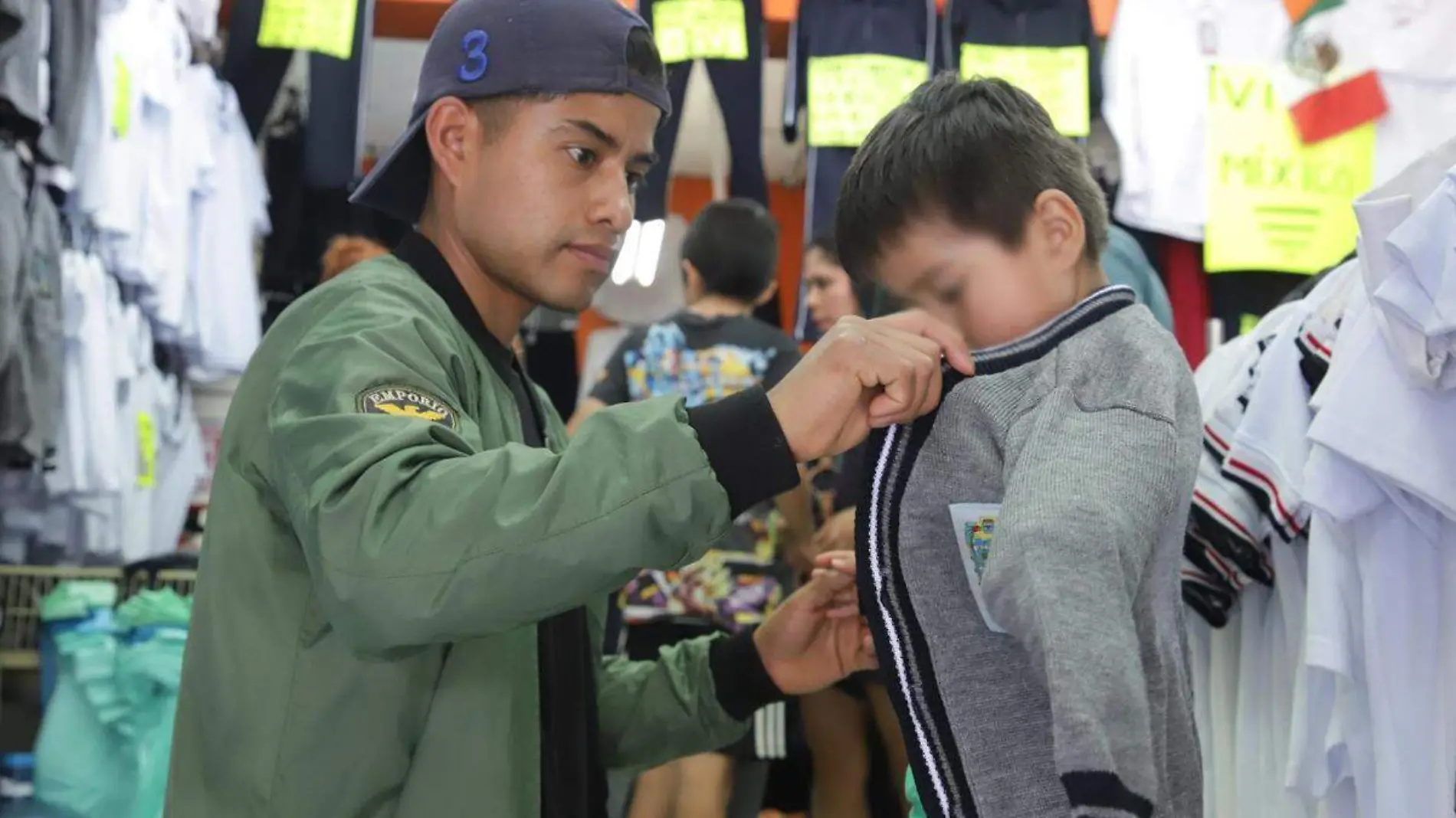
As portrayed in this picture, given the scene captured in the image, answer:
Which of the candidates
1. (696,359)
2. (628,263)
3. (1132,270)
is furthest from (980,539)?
(628,263)

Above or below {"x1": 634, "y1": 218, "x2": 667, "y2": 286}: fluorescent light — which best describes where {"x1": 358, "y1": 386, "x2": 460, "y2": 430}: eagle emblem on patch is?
below

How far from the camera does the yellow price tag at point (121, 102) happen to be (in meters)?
3.82

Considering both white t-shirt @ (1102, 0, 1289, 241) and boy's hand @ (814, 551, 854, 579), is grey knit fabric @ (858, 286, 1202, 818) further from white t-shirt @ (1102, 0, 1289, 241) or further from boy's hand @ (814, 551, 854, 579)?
white t-shirt @ (1102, 0, 1289, 241)

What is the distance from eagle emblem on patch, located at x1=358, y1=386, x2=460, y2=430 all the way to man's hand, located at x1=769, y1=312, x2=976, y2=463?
0.29 m

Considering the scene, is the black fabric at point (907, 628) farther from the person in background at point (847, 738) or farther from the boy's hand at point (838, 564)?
the person in background at point (847, 738)

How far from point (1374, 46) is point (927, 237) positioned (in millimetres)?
3193

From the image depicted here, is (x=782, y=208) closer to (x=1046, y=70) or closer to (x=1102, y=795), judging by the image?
(x=1046, y=70)

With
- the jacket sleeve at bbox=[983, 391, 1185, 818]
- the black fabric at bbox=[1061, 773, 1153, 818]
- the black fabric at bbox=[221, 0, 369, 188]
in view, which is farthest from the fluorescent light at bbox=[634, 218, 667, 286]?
the black fabric at bbox=[1061, 773, 1153, 818]

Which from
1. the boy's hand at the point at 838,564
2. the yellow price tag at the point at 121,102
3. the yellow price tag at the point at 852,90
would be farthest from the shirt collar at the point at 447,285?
the yellow price tag at the point at 852,90

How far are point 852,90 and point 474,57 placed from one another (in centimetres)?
313

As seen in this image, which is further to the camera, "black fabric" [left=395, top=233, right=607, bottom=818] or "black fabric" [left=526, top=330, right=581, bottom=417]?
"black fabric" [left=526, top=330, right=581, bottom=417]

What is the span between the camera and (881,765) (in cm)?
333

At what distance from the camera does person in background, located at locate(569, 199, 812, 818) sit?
3049 millimetres

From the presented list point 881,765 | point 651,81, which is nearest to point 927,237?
point 651,81
